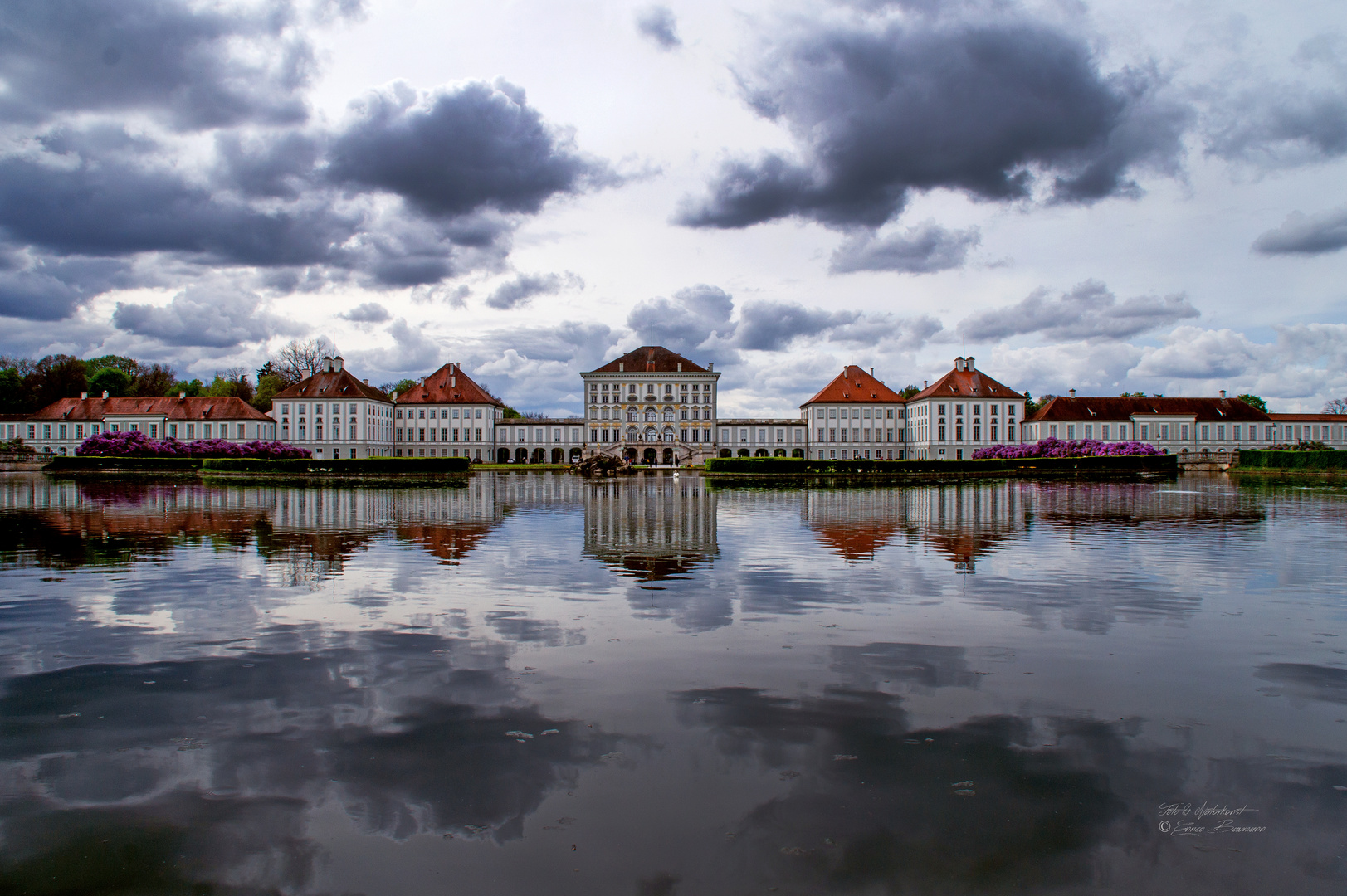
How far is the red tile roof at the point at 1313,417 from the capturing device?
284ft

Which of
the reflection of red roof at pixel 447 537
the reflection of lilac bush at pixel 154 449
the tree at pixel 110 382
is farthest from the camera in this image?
the tree at pixel 110 382

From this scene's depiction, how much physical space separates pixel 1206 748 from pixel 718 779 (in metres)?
2.88

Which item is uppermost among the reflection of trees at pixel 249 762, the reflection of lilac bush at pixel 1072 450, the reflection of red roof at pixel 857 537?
the reflection of lilac bush at pixel 1072 450

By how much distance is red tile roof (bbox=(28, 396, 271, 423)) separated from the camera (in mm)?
82875

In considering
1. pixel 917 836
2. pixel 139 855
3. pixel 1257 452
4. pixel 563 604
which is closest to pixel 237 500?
pixel 563 604

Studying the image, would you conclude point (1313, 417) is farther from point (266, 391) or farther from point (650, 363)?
point (266, 391)

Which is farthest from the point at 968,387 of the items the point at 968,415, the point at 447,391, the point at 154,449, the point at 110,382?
the point at 110,382

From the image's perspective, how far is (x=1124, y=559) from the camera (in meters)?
12.0

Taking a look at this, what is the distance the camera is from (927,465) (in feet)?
155

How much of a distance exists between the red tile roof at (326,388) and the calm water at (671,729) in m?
80.1

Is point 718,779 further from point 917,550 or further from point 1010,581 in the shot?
point 917,550

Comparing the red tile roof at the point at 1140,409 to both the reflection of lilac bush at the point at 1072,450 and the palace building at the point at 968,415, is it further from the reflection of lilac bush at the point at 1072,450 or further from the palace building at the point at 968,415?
the reflection of lilac bush at the point at 1072,450

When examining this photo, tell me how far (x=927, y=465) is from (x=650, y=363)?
51.8 metres

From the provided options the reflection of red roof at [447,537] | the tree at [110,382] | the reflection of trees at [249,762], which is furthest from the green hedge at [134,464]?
the reflection of trees at [249,762]
